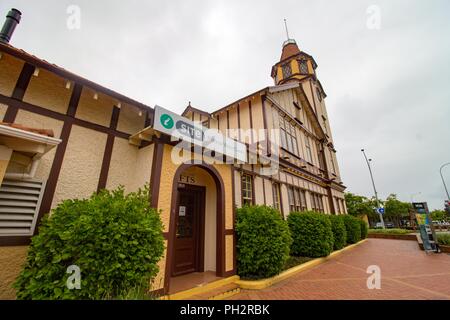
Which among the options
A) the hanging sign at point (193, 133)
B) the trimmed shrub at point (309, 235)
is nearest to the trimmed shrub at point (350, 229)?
the trimmed shrub at point (309, 235)

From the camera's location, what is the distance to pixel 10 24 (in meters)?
4.57

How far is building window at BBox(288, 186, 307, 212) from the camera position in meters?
9.63

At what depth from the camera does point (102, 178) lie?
13.8ft

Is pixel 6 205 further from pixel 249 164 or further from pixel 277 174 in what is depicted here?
pixel 277 174

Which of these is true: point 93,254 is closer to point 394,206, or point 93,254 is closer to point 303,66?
point 303,66

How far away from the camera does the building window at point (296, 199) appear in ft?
31.6

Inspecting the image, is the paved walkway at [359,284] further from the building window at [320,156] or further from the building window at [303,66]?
the building window at [303,66]

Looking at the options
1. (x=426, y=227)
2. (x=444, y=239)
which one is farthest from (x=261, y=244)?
(x=444, y=239)

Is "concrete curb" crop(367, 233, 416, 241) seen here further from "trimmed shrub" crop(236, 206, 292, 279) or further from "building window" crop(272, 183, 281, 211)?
"trimmed shrub" crop(236, 206, 292, 279)

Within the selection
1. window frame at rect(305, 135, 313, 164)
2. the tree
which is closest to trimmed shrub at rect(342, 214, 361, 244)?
window frame at rect(305, 135, 313, 164)

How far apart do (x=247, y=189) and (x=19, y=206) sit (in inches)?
233

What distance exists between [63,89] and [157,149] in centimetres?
233
